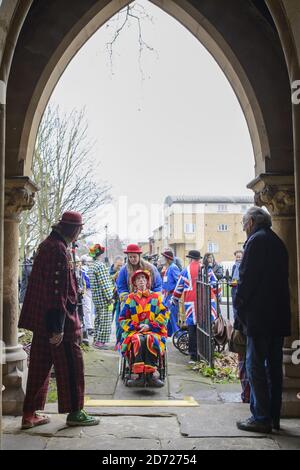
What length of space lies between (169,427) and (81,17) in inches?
153

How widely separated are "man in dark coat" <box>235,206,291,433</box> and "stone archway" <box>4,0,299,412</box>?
813mm

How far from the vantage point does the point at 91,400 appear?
15.2 feet

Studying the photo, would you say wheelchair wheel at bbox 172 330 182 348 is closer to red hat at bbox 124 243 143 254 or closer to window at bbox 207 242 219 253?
red hat at bbox 124 243 143 254

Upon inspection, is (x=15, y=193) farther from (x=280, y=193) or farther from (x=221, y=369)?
(x=221, y=369)

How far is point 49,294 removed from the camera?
3641mm

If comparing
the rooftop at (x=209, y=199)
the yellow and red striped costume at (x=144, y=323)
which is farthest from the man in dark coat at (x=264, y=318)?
the rooftop at (x=209, y=199)

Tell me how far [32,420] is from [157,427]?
1.01m

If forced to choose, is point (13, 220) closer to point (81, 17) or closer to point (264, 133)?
point (81, 17)

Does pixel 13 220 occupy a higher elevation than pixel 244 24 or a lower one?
lower

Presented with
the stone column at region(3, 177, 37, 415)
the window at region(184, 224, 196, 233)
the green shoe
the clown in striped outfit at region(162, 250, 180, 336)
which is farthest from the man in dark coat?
the window at region(184, 224, 196, 233)

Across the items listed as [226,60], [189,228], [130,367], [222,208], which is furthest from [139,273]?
[222,208]

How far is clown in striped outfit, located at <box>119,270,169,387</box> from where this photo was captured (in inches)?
205
